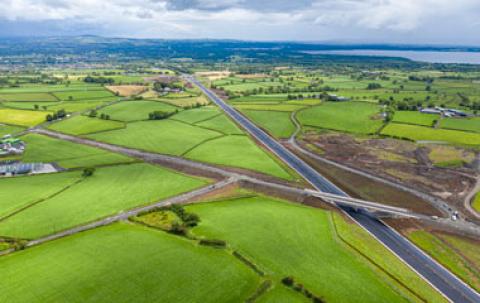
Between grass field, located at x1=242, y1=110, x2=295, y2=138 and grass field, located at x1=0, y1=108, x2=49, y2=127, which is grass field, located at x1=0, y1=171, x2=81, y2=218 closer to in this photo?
grass field, located at x1=0, y1=108, x2=49, y2=127

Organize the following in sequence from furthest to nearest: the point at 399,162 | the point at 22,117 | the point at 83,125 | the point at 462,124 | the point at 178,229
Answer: the point at 22,117, the point at 462,124, the point at 83,125, the point at 399,162, the point at 178,229

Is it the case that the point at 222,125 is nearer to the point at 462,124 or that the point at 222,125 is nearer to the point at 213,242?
the point at 213,242

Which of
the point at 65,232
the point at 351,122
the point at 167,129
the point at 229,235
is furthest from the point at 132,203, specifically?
the point at 351,122

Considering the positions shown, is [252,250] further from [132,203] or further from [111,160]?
[111,160]

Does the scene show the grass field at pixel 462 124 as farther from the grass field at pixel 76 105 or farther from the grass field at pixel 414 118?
the grass field at pixel 76 105

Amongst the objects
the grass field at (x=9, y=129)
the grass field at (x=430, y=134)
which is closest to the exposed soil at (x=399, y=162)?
the grass field at (x=430, y=134)

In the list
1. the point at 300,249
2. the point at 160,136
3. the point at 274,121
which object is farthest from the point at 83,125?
the point at 300,249
